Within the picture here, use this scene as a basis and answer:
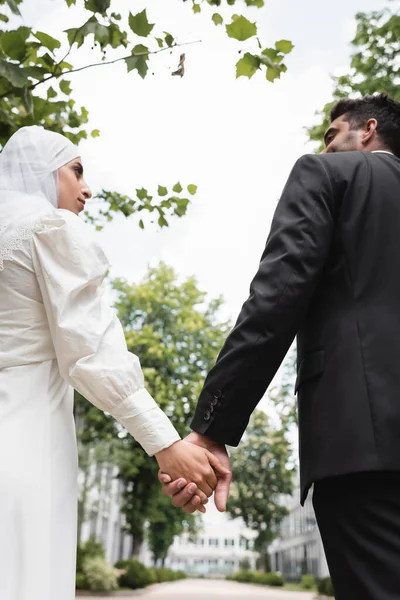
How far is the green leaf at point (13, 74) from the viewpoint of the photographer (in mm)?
3752

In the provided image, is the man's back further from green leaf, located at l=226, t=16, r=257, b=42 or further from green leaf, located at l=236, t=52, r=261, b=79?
green leaf, located at l=236, t=52, r=261, b=79

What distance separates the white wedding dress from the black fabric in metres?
0.72

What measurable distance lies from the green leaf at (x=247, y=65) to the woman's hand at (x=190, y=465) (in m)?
2.50

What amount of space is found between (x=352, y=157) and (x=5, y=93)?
10.3ft

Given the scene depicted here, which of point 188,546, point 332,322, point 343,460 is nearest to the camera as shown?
point 343,460

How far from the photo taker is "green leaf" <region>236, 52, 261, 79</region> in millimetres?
3994

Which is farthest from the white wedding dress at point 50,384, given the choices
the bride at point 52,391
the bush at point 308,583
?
the bush at point 308,583

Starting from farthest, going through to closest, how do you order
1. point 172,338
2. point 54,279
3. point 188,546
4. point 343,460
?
1. point 188,546
2. point 172,338
3. point 54,279
4. point 343,460

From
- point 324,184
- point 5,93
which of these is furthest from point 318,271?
point 5,93

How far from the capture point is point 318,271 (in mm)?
2205

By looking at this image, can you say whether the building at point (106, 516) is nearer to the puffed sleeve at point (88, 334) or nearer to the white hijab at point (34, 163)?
the white hijab at point (34, 163)

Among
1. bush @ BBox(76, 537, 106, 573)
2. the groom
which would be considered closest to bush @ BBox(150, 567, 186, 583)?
bush @ BBox(76, 537, 106, 573)

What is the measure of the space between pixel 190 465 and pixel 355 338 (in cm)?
81

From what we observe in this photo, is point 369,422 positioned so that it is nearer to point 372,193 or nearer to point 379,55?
point 372,193
